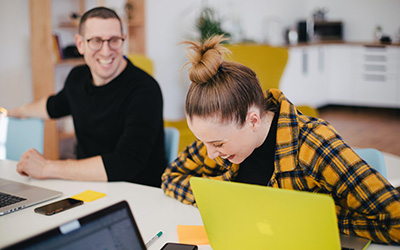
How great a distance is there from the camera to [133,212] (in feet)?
4.82

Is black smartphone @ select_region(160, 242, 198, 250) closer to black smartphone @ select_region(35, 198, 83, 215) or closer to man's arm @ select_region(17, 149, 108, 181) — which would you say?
black smartphone @ select_region(35, 198, 83, 215)

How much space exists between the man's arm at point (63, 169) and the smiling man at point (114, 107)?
0.01 m

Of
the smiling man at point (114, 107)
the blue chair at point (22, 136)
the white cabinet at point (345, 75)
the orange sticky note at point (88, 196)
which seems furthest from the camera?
the white cabinet at point (345, 75)

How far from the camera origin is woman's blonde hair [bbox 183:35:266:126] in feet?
4.14

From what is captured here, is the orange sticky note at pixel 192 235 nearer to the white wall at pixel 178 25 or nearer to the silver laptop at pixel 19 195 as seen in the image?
the silver laptop at pixel 19 195

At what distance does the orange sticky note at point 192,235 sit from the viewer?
4.12 ft

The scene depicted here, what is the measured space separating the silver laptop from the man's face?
0.64m

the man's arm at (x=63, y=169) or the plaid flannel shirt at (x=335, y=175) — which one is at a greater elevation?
the plaid flannel shirt at (x=335, y=175)

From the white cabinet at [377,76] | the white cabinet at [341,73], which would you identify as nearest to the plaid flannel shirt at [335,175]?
the white cabinet at [377,76]

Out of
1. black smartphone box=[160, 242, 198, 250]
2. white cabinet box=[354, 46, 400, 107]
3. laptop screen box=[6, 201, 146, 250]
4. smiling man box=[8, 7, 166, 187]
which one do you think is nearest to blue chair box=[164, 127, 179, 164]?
smiling man box=[8, 7, 166, 187]

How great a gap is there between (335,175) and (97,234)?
2.12 feet

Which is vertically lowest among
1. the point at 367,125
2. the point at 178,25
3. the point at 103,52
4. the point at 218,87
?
the point at 367,125

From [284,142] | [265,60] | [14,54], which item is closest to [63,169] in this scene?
[284,142]

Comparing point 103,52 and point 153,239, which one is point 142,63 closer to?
point 103,52
